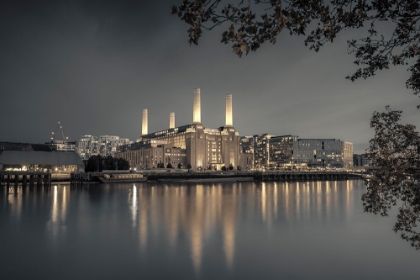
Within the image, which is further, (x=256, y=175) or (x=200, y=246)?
(x=256, y=175)

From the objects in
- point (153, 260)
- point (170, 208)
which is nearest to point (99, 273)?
point (153, 260)

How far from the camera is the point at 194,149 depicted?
165 m

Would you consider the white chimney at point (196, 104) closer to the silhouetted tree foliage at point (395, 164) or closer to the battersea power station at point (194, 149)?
the battersea power station at point (194, 149)

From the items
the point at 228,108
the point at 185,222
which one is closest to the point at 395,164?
the point at 185,222

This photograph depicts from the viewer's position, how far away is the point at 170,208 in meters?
39.1

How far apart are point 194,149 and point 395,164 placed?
15801 cm

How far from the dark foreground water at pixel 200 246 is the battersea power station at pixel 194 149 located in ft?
408

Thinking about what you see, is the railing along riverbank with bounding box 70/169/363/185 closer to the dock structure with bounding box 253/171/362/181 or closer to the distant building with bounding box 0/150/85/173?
the dock structure with bounding box 253/171/362/181

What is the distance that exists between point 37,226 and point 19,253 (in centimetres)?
908

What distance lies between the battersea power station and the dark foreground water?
408 ft

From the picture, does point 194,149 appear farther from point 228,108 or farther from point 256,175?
point 256,175

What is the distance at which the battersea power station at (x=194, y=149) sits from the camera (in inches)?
6427

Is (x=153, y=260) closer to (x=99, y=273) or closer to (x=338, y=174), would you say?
(x=99, y=273)

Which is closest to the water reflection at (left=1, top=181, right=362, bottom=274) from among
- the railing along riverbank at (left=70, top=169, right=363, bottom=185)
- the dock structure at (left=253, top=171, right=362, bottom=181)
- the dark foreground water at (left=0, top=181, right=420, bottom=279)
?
the dark foreground water at (left=0, top=181, right=420, bottom=279)
